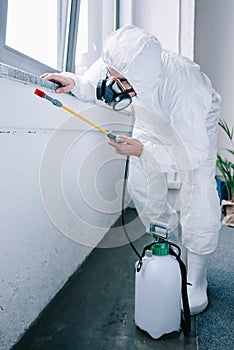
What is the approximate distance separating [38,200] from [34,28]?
0.85 meters

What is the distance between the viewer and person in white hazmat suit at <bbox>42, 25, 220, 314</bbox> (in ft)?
4.14

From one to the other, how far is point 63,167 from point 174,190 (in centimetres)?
123

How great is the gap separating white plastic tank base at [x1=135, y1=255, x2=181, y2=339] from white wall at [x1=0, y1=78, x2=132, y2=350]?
39cm

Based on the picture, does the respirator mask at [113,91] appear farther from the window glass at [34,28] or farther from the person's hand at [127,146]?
the window glass at [34,28]

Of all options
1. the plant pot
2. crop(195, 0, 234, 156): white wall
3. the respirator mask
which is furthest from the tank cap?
crop(195, 0, 234, 156): white wall

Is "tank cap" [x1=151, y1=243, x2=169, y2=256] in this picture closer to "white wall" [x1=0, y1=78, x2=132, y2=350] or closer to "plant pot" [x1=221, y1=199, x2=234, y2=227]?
"white wall" [x1=0, y1=78, x2=132, y2=350]

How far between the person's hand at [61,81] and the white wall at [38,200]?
45mm

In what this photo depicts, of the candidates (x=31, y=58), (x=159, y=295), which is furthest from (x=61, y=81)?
(x=159, y=295)

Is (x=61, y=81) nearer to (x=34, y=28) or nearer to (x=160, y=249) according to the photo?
(x=34, y=28)

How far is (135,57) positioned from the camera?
4.00 ft

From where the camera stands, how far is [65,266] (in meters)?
1.53

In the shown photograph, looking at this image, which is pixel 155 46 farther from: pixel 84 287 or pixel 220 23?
pixel 220 23

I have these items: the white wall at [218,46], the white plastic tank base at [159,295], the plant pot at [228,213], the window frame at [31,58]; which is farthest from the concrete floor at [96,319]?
the white wall at [218,46]

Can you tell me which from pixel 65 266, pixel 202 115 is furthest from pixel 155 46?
pixel 65 266
